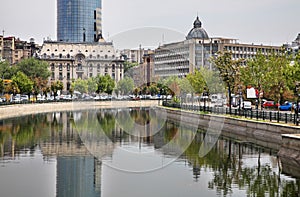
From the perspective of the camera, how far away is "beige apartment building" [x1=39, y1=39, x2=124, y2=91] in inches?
6914

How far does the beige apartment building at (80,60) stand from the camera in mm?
175625

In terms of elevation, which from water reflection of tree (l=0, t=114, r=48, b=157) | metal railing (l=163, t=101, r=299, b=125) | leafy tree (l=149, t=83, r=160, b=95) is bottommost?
water reflection of tree (l=0, t=114, r=48, b=157)

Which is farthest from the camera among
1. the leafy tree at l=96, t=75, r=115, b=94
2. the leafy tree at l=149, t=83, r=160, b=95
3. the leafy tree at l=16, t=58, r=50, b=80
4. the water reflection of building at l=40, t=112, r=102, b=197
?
the leafy tree at l=16, t=58, r=50, b=80

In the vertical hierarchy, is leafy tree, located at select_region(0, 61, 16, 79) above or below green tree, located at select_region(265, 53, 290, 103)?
above

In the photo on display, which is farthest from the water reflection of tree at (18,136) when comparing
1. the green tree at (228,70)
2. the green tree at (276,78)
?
the green tree at (276,78)

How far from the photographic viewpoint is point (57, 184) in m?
26.9

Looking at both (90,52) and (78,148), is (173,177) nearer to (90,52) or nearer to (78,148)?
(78,148)

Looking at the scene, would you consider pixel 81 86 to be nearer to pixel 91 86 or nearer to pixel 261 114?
pixel 91 86

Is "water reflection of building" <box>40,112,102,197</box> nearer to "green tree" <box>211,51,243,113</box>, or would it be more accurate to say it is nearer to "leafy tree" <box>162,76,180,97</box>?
"green tree" <box>211,51,243,113</box>

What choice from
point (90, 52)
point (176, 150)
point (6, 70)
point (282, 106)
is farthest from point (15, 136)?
point (90, 52)

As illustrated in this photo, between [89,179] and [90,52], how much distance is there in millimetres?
156890

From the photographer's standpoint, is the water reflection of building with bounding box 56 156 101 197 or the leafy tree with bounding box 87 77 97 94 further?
the leafy tree with bounding box 87 77 97 94

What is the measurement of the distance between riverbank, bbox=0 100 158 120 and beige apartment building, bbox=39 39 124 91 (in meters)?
56.0

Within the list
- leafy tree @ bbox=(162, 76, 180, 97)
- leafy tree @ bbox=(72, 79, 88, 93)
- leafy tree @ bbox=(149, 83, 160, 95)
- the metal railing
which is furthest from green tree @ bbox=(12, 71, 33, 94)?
leafy tree @ bbox=(72, 79, 88, 93)
